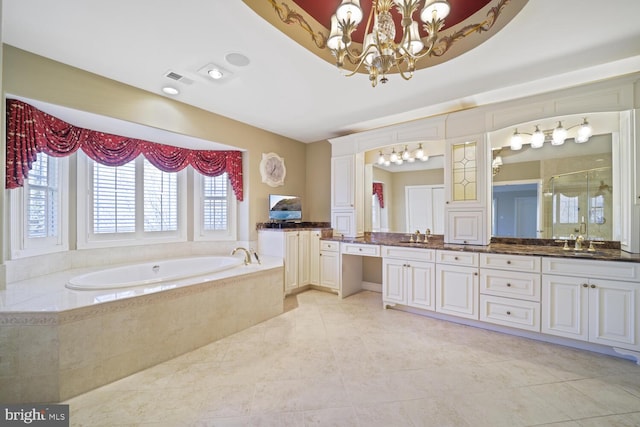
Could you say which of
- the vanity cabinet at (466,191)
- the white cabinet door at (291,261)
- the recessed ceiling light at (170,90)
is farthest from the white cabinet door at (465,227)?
the recessed ceiling light at (170,90)

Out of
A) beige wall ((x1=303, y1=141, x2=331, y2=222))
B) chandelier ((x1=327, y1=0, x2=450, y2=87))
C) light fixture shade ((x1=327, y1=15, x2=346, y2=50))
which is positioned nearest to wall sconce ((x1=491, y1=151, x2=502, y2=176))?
chandelier ((x1=327, y1=0, x2=450, y2=87))

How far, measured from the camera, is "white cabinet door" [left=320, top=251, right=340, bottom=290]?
3707 millimetres

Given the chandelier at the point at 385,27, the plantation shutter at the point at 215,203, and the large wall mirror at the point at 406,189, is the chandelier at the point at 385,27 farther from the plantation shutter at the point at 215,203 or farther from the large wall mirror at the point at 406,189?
the plantation shutter at the point at 215,203

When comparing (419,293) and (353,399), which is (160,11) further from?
(419,293)

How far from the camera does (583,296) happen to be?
2182 mm

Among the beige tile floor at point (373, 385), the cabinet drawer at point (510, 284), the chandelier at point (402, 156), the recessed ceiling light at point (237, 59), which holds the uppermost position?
the recessed ceiling light at point (237, 59)

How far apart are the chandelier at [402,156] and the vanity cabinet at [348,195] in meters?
0.32

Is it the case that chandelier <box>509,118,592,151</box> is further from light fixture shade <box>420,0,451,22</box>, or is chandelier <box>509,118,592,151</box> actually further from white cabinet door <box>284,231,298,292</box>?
white cabinet door <box>284,231,298,292</box>

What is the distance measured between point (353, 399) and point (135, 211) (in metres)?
3.27

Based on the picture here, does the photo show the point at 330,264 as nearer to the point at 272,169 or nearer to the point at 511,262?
the point at 272,169

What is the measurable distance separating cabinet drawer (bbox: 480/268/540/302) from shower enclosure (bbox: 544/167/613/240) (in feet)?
2.63

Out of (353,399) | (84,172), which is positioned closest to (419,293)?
(353,399)

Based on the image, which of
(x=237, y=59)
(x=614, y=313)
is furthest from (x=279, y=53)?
(x=614, y=313)

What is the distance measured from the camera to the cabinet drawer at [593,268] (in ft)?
6.66
